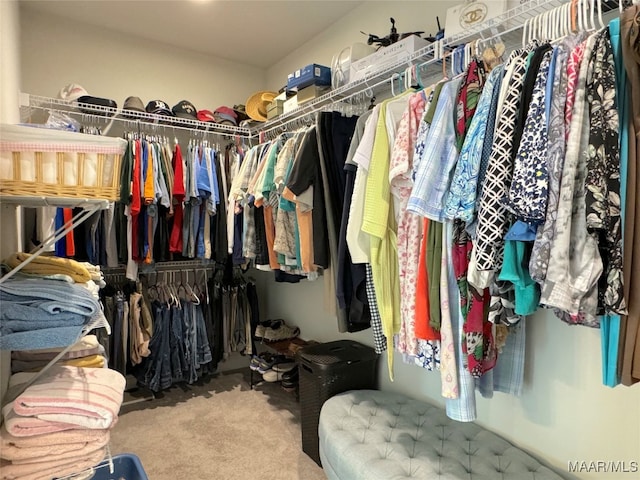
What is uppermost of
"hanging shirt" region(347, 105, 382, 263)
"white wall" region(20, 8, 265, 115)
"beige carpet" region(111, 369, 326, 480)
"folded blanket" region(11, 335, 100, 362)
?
"white wall" region(20, 8, 265, 115)

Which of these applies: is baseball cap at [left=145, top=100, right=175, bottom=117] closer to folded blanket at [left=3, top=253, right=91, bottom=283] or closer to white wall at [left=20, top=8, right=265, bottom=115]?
white wall at [left=20, top=8, right=265, bottom=115]

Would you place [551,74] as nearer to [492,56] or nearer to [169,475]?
[492,56]

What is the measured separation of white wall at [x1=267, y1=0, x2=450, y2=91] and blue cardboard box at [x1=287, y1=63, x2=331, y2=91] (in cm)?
48

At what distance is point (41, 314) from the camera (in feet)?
2.85

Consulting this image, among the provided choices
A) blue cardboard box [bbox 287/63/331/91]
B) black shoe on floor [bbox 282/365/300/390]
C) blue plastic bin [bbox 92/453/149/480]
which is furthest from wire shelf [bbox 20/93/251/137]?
blue plastic bin [bbox 92/453/149/480]

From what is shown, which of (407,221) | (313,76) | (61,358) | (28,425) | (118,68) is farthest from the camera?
(118,68)

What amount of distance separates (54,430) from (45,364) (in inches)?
16.8

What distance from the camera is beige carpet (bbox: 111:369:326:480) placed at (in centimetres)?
203

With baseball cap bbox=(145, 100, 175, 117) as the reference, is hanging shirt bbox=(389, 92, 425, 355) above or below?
below

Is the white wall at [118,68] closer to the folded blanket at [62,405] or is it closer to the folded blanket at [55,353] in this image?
the folded blanket at [55,353]

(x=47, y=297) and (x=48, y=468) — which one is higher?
(x=47, y=297)

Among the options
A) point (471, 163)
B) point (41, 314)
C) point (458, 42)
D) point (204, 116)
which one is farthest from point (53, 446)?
point (204, 116)

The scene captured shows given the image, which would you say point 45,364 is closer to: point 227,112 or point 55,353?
point 55,353

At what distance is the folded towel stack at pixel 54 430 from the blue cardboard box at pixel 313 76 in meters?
2.01
